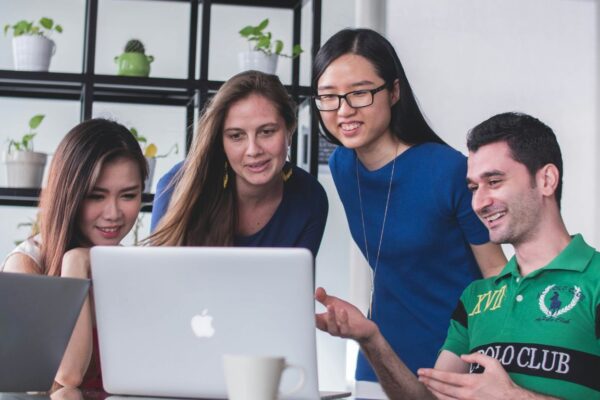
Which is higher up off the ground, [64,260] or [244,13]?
[244,13]

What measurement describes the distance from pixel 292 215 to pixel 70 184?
639 millimetres

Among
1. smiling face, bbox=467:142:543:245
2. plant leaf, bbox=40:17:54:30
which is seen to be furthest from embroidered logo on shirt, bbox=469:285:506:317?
plant leaf, bbox=40:17:54:30

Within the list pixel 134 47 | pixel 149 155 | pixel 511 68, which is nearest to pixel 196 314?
pixel 149 155

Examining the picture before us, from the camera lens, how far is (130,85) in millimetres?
3414

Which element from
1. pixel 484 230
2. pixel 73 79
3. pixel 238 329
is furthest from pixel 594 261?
pixel 73 79

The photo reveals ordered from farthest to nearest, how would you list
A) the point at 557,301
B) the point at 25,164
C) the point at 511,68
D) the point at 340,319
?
1. the point at 511,68
2. the point at 25,164
3. the point at 557,301
4. the point at 340,319

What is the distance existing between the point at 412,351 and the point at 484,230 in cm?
38

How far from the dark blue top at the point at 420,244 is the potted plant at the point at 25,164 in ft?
5.05

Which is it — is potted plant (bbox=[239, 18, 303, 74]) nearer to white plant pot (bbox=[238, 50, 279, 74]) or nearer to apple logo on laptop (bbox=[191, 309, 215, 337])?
white plant pot (bbox=[238, 50, 279, 74])

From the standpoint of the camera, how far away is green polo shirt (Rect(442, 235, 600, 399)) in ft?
5.16

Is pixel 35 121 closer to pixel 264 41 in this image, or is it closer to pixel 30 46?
pixel 30 46

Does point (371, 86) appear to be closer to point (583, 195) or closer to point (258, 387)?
point (258, 387)

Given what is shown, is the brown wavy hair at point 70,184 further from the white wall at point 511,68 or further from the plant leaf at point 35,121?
the white wall at point 511,68

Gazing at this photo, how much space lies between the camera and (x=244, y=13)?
3793 millimetres
